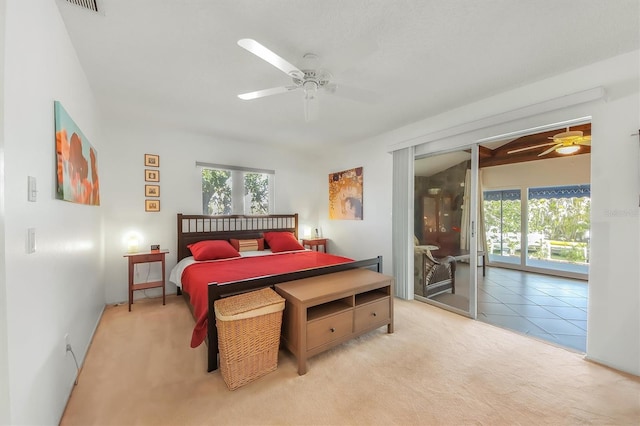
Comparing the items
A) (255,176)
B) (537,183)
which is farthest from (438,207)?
(537,183)

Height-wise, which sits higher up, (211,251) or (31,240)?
(31,240)

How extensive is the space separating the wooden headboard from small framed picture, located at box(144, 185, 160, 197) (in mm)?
455

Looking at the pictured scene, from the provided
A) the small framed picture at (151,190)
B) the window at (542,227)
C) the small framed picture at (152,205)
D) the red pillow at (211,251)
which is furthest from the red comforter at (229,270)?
the window at (542,227)

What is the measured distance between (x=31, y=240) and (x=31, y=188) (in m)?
0.25

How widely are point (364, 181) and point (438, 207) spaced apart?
1.32m

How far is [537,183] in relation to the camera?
530 centimetres

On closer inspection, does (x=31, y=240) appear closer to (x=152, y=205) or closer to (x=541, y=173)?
(x=152, y=205)

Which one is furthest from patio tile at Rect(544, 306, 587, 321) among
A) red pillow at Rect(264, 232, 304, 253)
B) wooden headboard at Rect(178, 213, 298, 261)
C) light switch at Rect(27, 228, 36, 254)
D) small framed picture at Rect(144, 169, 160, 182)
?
small framed picture at Rect(144, 169, 160, 182)

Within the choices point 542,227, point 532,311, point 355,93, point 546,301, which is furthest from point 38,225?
point 542,227

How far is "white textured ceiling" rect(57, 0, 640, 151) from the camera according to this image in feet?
5.13

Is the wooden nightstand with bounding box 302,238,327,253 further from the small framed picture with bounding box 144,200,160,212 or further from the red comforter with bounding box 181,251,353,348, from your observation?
the small framed picture with bounding box 144,200,160,212

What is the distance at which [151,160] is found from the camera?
3.68 m

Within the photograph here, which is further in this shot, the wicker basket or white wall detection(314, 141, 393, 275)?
white wall detection(314, 141, 393, 275)

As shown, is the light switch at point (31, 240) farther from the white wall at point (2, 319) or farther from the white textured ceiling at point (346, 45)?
the white textured ceiling at point (346, 45)
